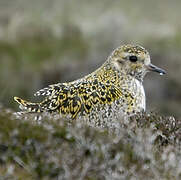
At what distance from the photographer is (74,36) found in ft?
90.2

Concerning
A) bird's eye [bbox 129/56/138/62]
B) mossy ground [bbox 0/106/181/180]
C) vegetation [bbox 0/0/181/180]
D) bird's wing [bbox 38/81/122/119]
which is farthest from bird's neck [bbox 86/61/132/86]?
mossy ground [bbox 0/106/181/180]

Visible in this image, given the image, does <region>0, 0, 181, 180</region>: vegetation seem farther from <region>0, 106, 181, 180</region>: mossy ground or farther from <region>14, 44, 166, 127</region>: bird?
<region>14, 44, 166, 127</region>: bird

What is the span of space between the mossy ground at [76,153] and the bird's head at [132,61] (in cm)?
337

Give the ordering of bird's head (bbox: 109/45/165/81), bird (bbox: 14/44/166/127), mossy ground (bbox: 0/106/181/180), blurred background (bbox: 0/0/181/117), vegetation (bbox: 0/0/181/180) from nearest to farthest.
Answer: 1. mossy ground (bbox: 0/106/181/180)
2. vegetation (bbox: 0/0/181/180)
3. bird (bbox: 14/44/166/127)
4. bird's head (bbox: 109/45/165/81)
5. blurred background (bbox: 0/0/181/117)

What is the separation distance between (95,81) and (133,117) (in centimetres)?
167

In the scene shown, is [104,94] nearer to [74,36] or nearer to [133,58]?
[133,58]

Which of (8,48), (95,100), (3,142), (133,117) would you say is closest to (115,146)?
(3,142)

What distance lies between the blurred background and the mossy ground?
54.0ft

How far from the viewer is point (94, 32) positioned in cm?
2736

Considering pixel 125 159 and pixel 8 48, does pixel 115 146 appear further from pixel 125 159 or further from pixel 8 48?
pixel 8 48

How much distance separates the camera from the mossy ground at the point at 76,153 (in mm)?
5119

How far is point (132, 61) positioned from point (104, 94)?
1.31 meters

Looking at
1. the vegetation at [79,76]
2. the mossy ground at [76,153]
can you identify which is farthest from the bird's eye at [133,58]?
the mossy ground at [76,153]

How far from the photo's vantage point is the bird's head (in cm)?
944
